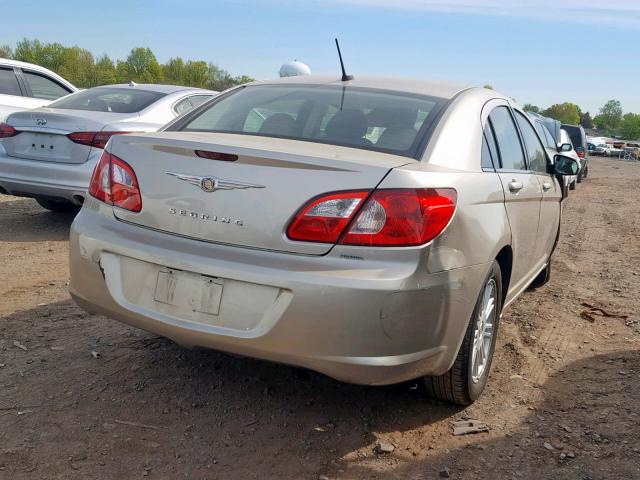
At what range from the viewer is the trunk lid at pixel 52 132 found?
658 centimetres

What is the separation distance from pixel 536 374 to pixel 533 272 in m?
0.99

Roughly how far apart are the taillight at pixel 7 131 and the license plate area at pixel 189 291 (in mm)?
4835

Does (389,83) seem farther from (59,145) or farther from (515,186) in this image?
(59,145)

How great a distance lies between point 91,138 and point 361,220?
15.4 feet

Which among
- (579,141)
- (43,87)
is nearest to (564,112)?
(579,141)

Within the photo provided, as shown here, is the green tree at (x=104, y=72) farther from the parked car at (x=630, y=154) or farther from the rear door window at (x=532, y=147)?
the rear door window at (x=532, y=147)

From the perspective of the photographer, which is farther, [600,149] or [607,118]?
[607,118]

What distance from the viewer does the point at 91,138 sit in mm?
6547

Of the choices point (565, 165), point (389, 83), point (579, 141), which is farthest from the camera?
point (579, 141)

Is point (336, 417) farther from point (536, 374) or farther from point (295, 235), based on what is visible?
point (536, 374)

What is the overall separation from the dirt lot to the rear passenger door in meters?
0.58

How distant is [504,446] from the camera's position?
3.03 metres

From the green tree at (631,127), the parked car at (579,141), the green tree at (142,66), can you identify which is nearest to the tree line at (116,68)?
the green tree at (142,66)

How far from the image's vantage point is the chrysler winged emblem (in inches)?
106
